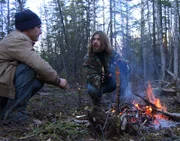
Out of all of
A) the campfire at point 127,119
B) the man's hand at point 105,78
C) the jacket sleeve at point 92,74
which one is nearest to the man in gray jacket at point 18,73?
the campfire at point 127,119

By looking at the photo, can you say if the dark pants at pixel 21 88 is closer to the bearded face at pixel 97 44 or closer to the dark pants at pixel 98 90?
the dark pants at pixel 98 90

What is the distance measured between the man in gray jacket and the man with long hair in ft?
5.25

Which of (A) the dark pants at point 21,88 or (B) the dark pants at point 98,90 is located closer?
(A) the dark pants at point 21,88

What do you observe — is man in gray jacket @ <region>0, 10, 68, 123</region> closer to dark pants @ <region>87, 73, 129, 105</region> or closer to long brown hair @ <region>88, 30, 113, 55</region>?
dark pants @ <region>87, 73, 129, 105</region>

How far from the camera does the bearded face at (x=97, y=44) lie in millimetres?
4906

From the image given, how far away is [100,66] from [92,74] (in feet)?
0.85

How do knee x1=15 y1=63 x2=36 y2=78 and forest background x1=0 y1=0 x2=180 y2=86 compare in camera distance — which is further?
forest background x1=0 y1=0 x2=180 y2=86

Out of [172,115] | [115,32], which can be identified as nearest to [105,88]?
[172,115]

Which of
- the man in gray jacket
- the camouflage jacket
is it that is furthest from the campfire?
the camouflage jacket

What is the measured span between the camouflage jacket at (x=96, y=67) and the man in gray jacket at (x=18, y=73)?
5.16 feet

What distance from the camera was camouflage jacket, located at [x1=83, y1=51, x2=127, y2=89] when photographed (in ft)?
15.8

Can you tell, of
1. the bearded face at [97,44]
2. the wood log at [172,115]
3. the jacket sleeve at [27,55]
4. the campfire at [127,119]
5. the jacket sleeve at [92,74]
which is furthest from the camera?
the bearded face at [97,44]

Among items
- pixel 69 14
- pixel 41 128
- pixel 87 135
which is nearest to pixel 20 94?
pixel 41 128

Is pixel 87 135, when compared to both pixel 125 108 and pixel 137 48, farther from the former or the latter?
pixel 137 48
